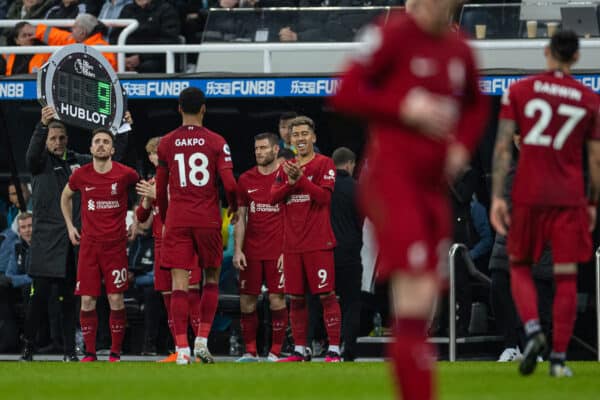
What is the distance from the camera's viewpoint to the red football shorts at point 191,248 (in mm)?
12242

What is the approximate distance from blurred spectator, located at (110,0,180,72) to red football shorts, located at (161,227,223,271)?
602cm

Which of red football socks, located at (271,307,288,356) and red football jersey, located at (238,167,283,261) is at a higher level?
red football jersey, located at (238,167,283,261)

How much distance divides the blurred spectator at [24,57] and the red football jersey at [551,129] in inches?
378

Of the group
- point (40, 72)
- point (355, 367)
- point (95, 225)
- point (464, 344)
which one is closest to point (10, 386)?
point (355, 367)

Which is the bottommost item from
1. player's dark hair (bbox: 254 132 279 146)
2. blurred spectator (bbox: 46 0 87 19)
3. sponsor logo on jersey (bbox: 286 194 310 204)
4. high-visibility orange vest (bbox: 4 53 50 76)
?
sponsor logo on jersey (bbox: 286 194 310 204)

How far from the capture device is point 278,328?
543 inches

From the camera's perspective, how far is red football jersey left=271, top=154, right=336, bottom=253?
13164 mm

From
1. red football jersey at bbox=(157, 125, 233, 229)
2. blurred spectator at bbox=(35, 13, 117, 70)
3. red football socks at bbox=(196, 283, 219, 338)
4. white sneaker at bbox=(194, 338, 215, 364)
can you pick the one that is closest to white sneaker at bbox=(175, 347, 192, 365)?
white sneaker at bbox=(194, 338, 215, 364)

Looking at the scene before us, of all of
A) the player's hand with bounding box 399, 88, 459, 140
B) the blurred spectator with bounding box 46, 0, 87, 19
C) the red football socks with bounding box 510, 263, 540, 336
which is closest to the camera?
the player's hand with bounding box 399, 88, 459, 140

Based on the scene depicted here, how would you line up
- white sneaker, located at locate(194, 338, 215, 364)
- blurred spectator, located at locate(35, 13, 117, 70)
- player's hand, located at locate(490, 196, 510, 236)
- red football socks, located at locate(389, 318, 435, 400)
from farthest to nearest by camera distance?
blurred spectator, located at locate(35, 13, 117, 70) < white sneaker, located at locate(194, 338, 215, 364) < player's hand, located at locate(490, 196, 510, 236) < red football socks, located at locate(389, 318, 435, 400)

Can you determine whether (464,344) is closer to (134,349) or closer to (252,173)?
(252,173)

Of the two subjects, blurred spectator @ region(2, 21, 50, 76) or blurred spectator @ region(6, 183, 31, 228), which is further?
blurred spectator @ region(2, 21, 50, 76)

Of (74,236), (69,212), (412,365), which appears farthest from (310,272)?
(412,365)

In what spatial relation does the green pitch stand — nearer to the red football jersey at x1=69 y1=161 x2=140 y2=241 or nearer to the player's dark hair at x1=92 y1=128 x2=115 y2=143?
the red football jersey at x1=69 y1=161 x2=140 y2=241
